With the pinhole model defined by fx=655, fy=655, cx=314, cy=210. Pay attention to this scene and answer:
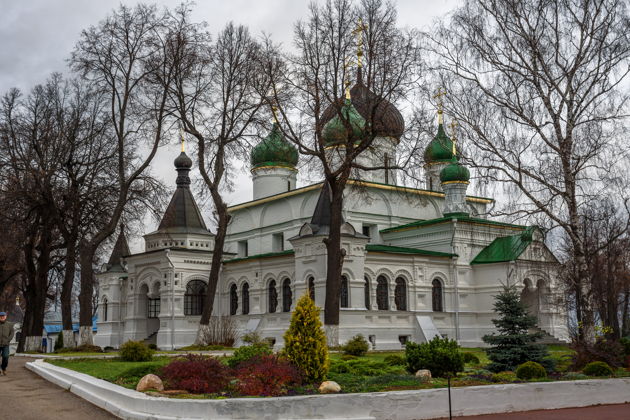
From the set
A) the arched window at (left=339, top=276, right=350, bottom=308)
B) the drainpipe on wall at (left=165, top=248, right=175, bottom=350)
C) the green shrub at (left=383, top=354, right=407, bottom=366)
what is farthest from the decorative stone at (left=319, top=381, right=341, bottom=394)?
the drainpipe on wall at (left=165, top=248, right=175, bottom=350)

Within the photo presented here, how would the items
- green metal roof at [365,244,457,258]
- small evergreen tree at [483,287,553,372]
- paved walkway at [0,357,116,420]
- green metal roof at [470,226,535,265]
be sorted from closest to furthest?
paved walkway at [0,357,116,420]
small evergreen tree at [483,287,553,372]
green metal roof at [365,244,457,258]
green metal roof at [470,226,535,265]

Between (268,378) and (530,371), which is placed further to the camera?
(530,371)

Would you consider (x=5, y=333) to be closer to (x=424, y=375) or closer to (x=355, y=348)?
(x=424, y=375)

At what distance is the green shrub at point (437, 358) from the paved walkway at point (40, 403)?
5.80 metres

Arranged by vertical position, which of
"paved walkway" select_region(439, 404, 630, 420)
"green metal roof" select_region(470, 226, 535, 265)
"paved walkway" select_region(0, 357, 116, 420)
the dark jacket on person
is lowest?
"paved walkway" select_region(439, 404, 630, 420)

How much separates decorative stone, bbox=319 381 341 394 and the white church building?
45.2 ft

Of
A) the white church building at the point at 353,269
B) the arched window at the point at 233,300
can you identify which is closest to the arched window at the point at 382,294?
the white church building at the point at 353,269

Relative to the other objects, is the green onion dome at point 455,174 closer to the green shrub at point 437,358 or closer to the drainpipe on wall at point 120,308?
the drainpipe on wall at point 120,308

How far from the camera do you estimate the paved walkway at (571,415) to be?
10141 mm

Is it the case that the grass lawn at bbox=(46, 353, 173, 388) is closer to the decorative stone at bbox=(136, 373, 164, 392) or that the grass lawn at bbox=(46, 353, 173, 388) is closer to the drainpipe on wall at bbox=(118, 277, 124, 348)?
the decorative stone at bbox=(136, 373, 164, 392)

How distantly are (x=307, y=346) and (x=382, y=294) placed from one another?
1646 centimetres

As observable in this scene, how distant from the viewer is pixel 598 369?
42.0ft

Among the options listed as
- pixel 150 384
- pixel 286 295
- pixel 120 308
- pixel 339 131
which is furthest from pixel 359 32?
pixel 120 308

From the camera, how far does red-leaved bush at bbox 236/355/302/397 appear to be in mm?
9633
